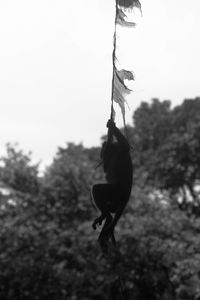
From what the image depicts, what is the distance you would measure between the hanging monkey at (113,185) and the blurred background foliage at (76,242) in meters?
15.3

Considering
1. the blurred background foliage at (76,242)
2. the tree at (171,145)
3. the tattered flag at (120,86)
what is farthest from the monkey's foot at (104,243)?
the tree at (171,145)

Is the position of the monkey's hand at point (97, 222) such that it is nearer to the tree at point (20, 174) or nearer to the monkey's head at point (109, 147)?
the monkey's head at point (109, 147)

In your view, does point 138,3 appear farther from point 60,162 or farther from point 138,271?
point 60,162

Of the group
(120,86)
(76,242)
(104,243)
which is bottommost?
(104,243)

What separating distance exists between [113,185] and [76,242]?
20.2 m

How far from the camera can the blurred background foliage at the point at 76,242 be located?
1933 cm

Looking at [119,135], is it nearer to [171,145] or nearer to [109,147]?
[109,147]

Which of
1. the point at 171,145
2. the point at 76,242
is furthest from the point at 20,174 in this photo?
the point at 171,145

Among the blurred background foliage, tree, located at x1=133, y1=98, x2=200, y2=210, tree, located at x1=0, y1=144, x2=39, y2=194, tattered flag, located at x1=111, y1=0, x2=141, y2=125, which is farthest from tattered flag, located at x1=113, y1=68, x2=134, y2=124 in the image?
tree, located at x1=133, y1=98, x2=200, y2=210

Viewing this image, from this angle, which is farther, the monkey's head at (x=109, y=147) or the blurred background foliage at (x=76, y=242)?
the blurred background foliage at (x=76, y=242)

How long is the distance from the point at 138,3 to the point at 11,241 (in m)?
20.0

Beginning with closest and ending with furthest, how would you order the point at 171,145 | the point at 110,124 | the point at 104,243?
the point at 104,243
the point at 110,124
the point at 171,145

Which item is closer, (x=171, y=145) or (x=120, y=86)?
(x=120, y=86)

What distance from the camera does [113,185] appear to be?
105 centimetres
